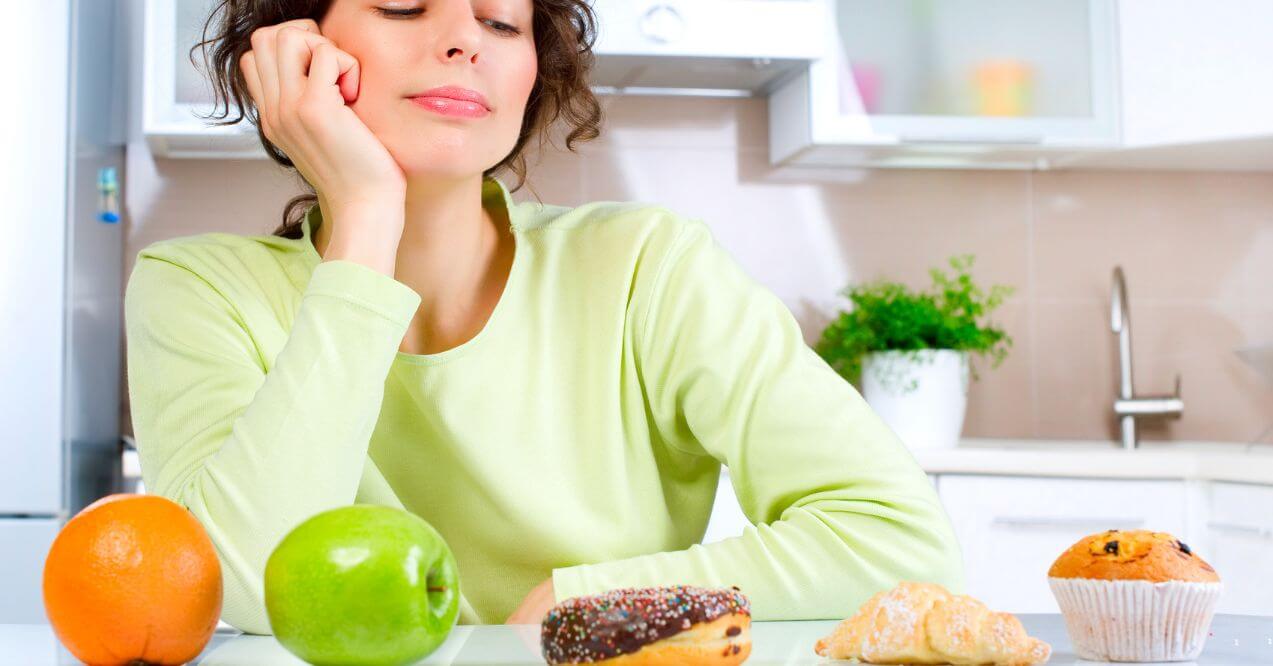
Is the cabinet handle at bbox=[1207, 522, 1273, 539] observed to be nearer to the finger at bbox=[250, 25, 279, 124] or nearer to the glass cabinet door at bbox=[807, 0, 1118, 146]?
the glass cabinet door at bbox=[807, 0, 1118, 146]

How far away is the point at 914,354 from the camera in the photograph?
103 inches

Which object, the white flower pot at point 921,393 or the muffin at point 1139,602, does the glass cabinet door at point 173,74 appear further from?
the muffin at point 1139,602

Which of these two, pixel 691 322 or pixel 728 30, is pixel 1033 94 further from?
pixel 691 322

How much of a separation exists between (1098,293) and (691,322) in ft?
6.96

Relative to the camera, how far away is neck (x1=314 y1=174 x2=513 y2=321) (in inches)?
49.9

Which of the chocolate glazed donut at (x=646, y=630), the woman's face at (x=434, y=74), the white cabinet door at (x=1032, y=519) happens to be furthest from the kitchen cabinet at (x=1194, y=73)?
the chocolate glazed donut at (x=646, y=630)

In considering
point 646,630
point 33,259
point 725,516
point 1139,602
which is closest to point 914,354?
point 725,516

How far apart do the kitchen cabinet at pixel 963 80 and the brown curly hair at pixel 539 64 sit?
123cm

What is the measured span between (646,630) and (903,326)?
2115 millimetres

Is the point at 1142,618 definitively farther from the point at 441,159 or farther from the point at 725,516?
the point at 725,516

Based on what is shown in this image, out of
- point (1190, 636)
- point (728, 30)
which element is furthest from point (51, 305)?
point (1190, 636)

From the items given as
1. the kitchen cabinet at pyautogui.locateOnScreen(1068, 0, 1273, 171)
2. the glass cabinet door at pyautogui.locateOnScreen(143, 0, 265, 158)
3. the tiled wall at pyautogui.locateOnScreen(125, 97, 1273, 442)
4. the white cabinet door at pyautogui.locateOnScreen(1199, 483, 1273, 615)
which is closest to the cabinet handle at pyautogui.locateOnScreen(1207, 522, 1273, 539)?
the white cabinet door at pyautogui.locateOnScreen(1199, 483, 1273, 615)

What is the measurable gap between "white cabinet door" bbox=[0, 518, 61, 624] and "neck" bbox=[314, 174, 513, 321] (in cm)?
123

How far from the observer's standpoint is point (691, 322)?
1.19m
